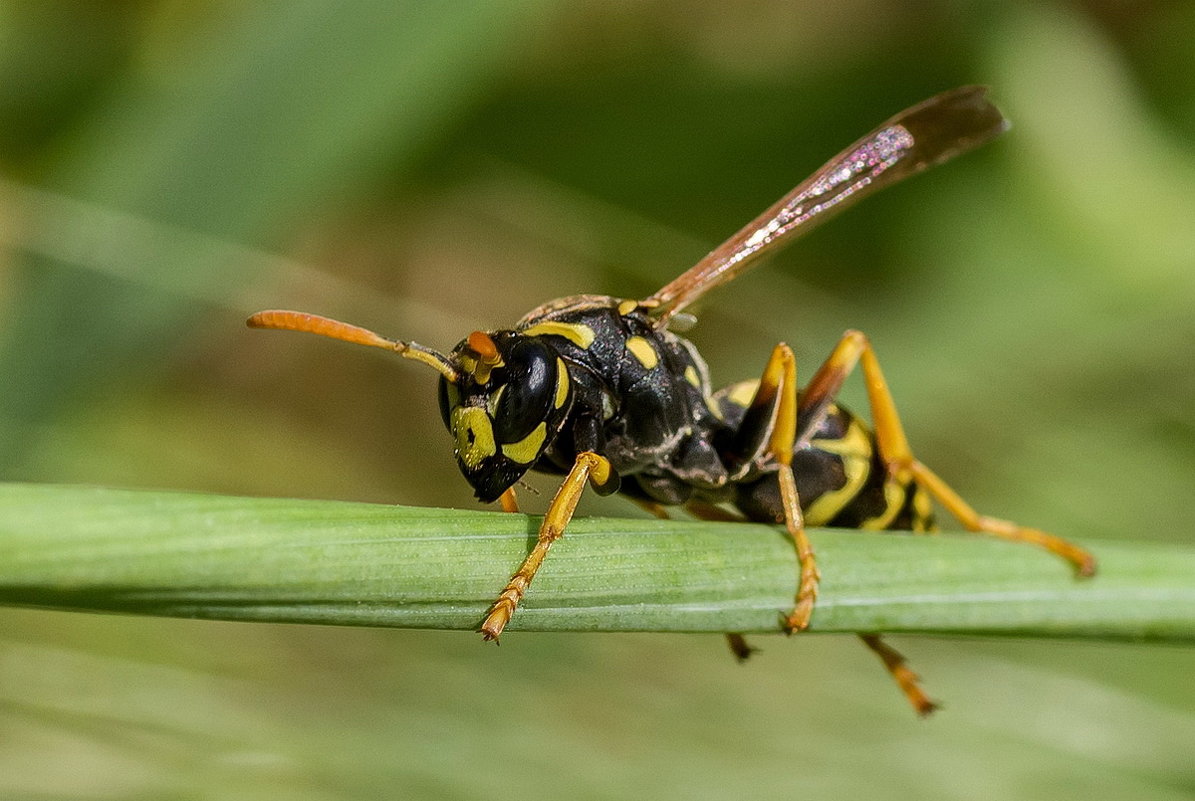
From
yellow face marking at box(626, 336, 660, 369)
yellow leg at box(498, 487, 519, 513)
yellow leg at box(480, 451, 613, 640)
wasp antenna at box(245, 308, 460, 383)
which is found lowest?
yellow leg at box(498, 487, 519, 513)

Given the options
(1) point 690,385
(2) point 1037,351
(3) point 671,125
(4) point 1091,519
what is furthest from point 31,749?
(3) point 671,125

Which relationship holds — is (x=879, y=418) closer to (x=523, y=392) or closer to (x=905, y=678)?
(x=905, y=678)

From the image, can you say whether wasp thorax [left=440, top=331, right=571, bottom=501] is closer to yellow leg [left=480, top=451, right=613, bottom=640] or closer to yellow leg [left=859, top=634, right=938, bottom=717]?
yellow leg [left=480, top=451, right=613, bottom=640]

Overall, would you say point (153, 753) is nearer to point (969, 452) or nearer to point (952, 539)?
point (952, 539)

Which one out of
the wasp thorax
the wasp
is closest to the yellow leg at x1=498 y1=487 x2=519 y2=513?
the wasp

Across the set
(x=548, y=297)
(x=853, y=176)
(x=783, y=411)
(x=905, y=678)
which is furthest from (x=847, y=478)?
(x=548, y=297)

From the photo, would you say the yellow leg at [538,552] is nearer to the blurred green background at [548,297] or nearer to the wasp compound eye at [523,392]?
the wasp compound eye at [523,392]
